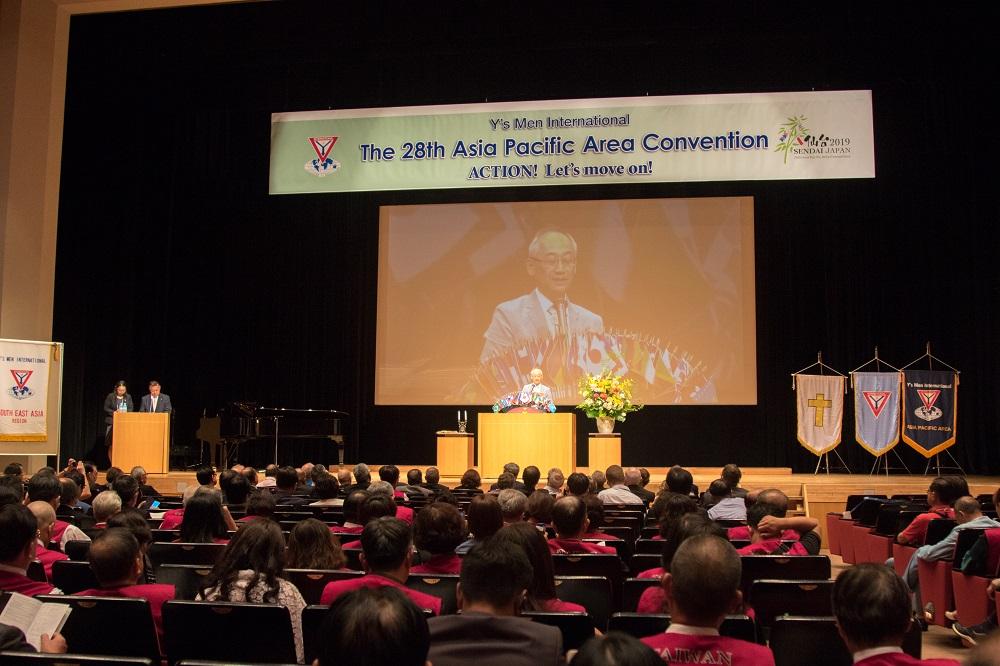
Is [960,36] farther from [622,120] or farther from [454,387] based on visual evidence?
[454,387]

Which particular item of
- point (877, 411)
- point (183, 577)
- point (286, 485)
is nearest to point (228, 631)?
point (183, 577)

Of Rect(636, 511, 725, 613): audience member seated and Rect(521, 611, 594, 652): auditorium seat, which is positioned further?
Rect(636, 511, 725, 613): audience member seated

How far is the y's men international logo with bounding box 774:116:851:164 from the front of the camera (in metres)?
14.4

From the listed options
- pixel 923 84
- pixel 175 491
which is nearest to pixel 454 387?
pixel 175 491

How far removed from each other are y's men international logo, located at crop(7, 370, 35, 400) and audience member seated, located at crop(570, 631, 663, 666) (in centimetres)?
1192

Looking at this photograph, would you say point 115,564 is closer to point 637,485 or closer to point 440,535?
point 440,535

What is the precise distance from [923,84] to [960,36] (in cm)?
163

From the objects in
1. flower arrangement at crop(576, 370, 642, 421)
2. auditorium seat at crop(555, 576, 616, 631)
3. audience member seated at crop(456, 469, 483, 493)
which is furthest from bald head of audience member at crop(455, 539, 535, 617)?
flower arrangement at crop(576, 370, 642, 421)

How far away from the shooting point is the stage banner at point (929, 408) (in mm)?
14484

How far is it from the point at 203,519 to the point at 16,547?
153 centimetres

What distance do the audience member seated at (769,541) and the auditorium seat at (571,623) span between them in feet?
6.62

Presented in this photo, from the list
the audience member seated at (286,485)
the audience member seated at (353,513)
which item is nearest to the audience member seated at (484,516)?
the audience member seated at (353,513)

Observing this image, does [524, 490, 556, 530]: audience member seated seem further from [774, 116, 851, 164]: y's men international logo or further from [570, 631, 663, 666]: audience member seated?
[774, 116, 851, 164]: y's men international logo

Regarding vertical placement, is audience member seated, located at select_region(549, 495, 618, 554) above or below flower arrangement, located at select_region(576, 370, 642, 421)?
below
